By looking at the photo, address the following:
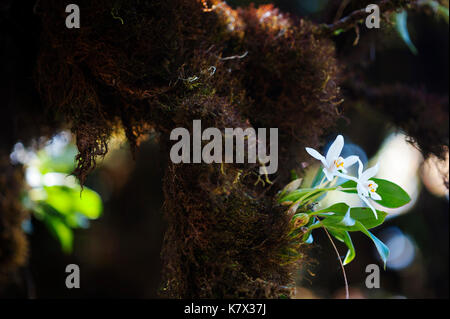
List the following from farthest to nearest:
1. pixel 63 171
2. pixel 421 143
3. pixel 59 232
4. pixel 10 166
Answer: pixel 63 171
pixel 59 232
pixel 10 166
pixel 421 143

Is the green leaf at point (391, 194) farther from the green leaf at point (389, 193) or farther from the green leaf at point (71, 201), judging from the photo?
the green leaf at point (71, 201)

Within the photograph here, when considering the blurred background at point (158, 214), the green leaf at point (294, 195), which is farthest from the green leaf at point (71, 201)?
the green leaf at point (294, 195)

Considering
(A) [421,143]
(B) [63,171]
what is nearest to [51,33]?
(A) [421,143]

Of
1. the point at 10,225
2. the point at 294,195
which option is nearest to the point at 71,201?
the point at 10,225

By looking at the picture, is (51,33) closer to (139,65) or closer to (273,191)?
(139,65)

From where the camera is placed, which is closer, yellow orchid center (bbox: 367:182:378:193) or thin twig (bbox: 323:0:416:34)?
yellow orchid center (bbox: 367:182:378:193)

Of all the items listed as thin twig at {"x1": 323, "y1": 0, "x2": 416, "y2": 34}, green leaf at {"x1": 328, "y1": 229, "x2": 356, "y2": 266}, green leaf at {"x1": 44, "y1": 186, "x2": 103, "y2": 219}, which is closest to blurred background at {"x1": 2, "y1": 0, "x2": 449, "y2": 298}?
green leaf at {"x1": 44, "y1": 186, "x2": 103, "y2": 219}

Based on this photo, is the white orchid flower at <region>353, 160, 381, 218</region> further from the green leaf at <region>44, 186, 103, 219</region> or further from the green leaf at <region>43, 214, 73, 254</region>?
the green leaf at <region>43, 214, 73, 254</region>
